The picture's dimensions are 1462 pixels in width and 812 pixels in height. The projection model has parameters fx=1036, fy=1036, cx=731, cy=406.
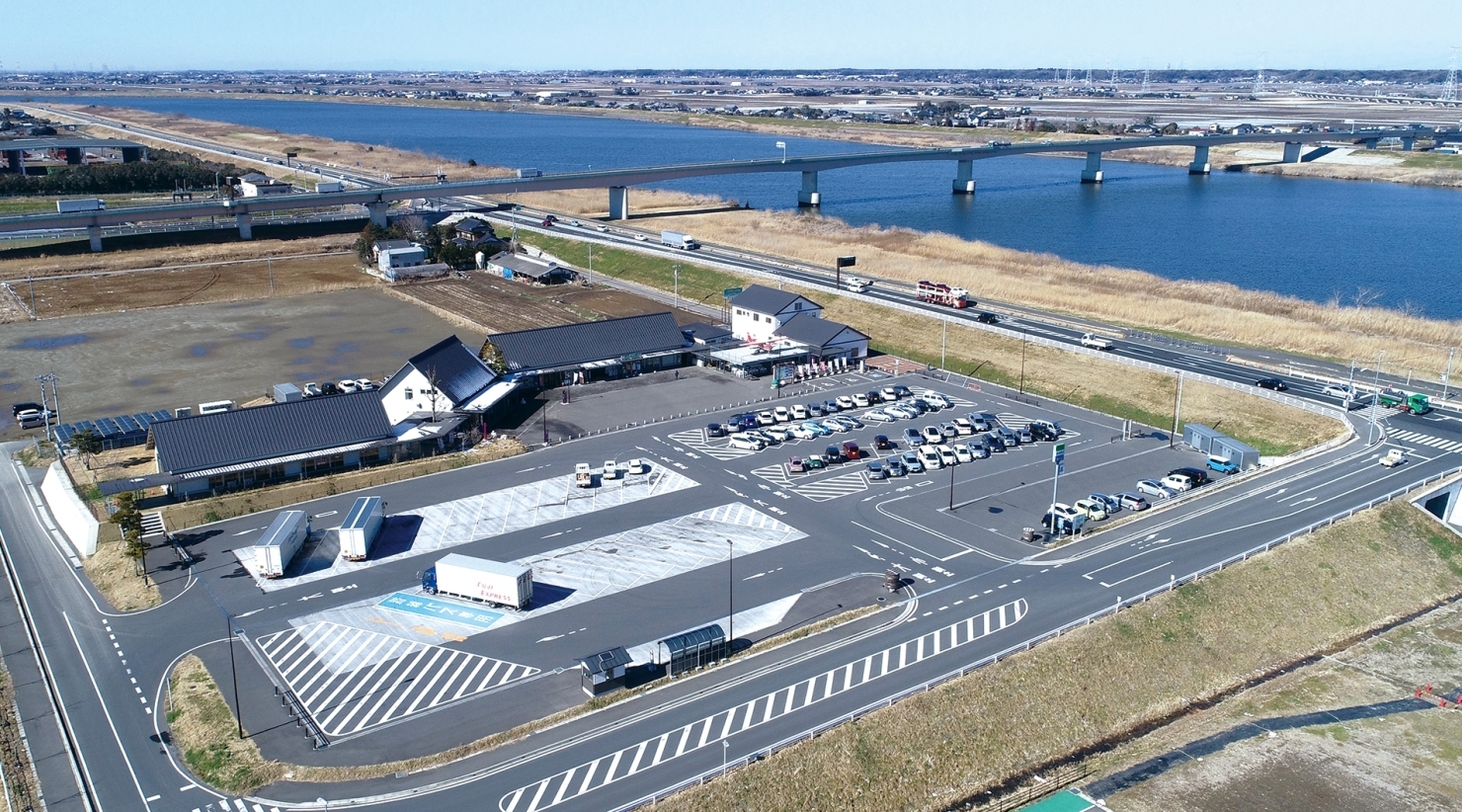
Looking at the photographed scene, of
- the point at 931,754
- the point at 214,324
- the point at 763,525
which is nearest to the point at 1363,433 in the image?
the point at 763,525

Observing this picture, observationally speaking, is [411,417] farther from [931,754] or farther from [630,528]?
[931,754]

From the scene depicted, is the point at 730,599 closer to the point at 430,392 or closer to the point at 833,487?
the point at 833,487

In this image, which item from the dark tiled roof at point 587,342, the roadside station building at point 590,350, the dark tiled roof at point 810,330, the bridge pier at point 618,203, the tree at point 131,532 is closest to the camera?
the tree at point 131,532

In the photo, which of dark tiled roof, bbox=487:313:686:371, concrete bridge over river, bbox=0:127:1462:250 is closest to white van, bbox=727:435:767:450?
dark tiled roof, bbox=487:313:686:371

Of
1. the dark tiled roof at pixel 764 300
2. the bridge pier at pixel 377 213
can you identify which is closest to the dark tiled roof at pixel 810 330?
the dark tiled roof at pixel 764 300

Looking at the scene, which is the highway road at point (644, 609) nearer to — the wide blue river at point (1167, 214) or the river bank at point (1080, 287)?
the river bank at point (1080, 287)
